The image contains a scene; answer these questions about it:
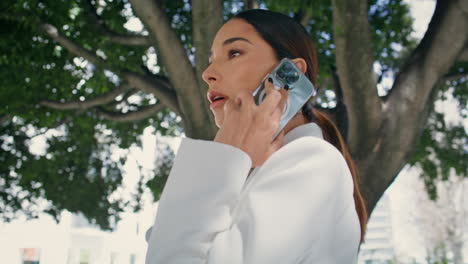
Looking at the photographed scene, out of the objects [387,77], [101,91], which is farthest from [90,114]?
[387,77]

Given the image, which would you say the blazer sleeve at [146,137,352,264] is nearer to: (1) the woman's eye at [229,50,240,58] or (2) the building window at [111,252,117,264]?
(1) the woman's eye at [229,50,240,58]

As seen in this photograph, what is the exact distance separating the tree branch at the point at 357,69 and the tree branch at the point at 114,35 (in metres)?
2.85

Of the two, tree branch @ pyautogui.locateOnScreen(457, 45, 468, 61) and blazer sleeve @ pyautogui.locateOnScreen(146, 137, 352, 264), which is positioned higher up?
tree branch @ pyautogui.locateOnScreen(457, 45, 468, 61)

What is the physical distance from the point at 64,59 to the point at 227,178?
7.06 meters

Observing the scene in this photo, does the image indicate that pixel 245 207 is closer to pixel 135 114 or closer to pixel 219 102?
pixel 219 102

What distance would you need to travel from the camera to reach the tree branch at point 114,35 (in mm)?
7305

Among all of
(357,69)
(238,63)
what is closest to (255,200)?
(238,63)

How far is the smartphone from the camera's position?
1478mm

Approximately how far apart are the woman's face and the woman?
142 mm

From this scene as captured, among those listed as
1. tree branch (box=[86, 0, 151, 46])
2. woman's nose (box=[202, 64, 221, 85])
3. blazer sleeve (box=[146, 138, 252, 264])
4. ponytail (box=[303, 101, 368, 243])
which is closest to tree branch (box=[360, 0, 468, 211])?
tree branch (box=[86, 0, 151, 46])

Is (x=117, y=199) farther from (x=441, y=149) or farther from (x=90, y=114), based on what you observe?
(x=441, y=149)

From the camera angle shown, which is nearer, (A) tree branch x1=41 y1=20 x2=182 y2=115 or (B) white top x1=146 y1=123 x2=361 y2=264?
(B) white top x1=146 y1=123 x2=361 y2=264

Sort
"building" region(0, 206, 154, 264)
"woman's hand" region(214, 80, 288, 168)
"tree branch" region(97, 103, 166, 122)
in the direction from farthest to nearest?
"building" region(0, 206, 154, 264), "tree branch" region(97, 103, 166, 122), "woman's hand" region(214, 80, 288, 168)

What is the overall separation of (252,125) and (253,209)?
23 cm
